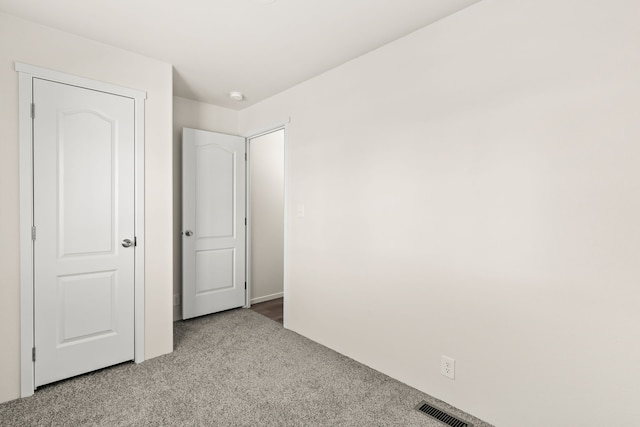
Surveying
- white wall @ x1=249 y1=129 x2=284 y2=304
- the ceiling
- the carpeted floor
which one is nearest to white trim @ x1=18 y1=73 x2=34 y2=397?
the carpeted floor

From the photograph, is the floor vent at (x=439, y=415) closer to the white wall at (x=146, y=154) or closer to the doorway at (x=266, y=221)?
the white wall at (x=146, y=154)

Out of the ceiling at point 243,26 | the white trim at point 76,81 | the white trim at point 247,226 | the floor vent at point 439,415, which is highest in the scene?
the ceiling at point 243,26

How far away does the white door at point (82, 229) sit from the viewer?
7.46 feet

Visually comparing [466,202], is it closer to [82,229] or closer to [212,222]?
[82,229]

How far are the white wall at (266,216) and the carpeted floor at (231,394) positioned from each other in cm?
151

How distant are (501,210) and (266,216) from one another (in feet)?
10.3

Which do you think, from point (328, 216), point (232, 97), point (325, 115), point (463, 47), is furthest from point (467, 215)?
point (232, 97)

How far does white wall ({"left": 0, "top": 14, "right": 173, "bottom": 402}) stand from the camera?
2131 mm

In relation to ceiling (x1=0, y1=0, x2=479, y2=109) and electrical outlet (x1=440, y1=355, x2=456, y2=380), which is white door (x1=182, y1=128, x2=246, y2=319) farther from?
electrical outlet (x1=440, y1=355, x2=456, y2=380)

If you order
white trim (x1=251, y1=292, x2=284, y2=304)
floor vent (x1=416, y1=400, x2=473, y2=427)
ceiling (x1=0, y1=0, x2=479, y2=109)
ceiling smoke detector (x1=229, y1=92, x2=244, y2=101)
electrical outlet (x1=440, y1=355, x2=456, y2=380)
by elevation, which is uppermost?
ceiling (x1=0, y1=0, x2=479, y2=109)

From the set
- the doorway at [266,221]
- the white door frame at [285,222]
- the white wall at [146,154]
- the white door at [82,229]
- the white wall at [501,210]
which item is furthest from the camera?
the doorway at [266,221]

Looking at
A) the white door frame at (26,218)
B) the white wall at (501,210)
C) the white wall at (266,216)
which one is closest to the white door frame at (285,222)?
the white wall at (266,216)

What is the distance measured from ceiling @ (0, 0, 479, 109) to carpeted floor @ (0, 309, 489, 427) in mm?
2442

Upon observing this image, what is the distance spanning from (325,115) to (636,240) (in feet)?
7.36
